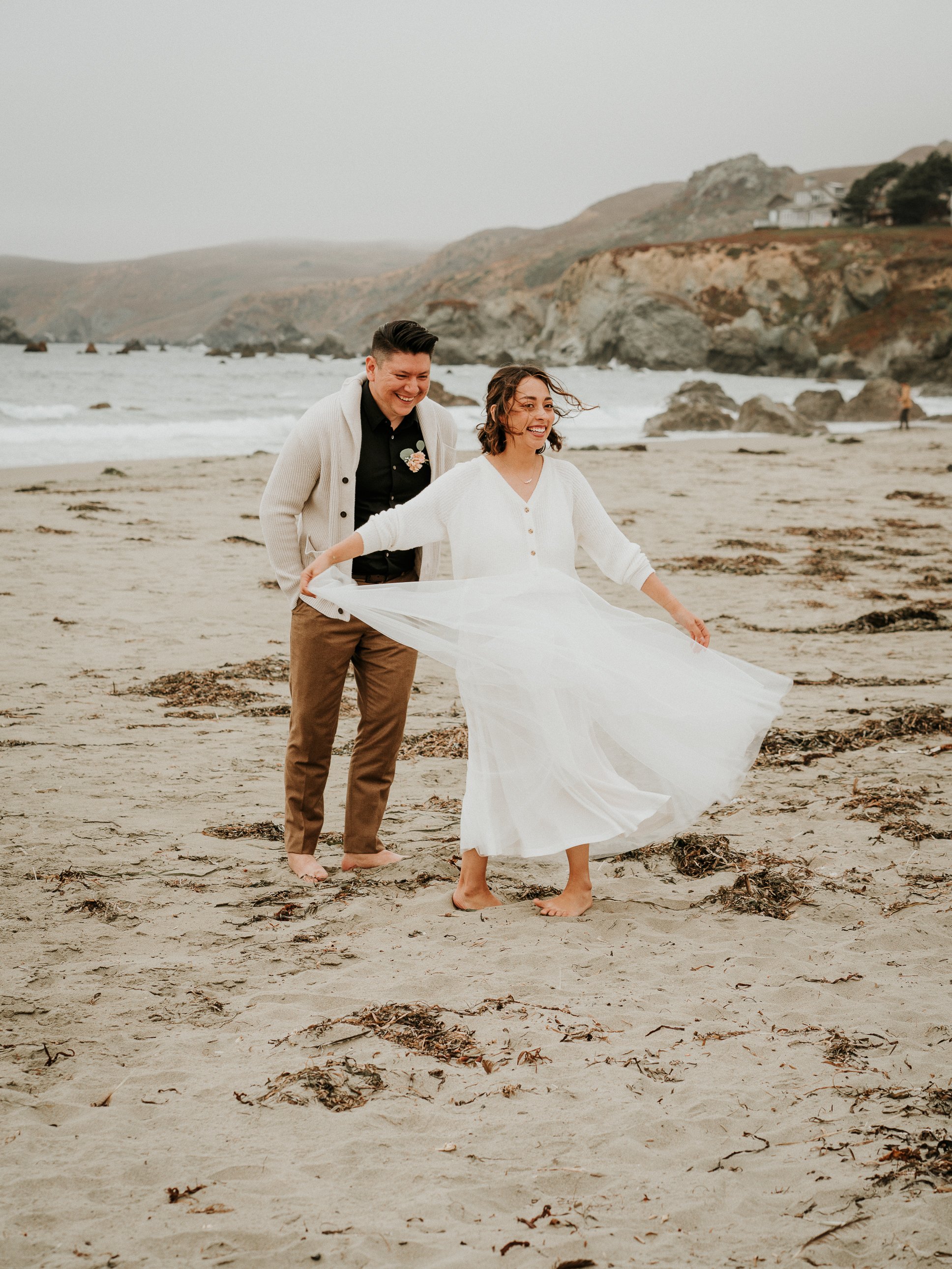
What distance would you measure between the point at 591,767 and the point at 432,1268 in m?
1.96


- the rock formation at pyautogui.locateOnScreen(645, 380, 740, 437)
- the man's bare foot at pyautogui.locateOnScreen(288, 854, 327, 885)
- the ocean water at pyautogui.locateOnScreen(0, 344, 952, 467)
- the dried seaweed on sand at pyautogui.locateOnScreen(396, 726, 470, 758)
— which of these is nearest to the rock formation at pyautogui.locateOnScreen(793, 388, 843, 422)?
the ocean water at pyautogui.locateOnScreen(0, 344, 952, 467)

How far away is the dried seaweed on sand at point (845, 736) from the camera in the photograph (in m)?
5.69

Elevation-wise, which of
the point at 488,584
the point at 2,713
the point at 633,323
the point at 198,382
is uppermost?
the point at 633,323

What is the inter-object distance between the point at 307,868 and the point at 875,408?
33.2 meters

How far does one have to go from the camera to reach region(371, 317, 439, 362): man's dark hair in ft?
13.4

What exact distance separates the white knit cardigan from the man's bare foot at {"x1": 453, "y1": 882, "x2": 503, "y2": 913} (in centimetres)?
123

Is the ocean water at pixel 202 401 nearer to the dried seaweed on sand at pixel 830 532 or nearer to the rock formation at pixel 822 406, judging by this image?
the rock formation at pixel 822 406

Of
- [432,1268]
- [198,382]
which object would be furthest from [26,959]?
[198,382]

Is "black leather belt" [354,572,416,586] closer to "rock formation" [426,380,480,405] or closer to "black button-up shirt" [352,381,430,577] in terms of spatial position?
"black button-up shirt" [352,381,430,577]

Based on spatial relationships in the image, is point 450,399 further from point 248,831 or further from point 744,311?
point 744,311

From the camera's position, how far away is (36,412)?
30.1 m

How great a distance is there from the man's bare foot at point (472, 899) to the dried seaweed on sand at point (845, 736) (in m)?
2.12

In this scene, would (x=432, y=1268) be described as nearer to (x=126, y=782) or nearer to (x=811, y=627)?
(x=126, y=782)

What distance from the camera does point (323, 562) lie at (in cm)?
398
